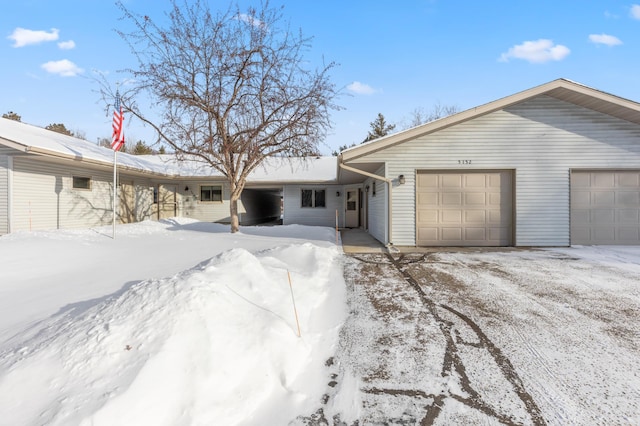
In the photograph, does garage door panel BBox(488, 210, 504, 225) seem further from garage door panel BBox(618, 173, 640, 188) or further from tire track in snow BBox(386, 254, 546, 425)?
tire track in snow BBox(386, 254, 546, 425)

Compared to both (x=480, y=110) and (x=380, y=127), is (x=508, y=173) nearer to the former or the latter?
(x=480, y=110)

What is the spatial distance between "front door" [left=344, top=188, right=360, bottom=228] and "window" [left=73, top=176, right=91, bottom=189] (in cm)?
1221

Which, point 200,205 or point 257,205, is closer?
point 200,205

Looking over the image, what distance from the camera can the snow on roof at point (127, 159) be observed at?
31.3 ft

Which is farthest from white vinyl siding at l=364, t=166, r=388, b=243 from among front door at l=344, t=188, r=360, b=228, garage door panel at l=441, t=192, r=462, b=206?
front door at l=344, t=188, r=360, b=228

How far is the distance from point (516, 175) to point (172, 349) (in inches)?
394

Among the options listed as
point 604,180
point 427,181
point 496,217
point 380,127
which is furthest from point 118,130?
point 380,127

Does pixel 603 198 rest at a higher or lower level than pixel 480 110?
lower

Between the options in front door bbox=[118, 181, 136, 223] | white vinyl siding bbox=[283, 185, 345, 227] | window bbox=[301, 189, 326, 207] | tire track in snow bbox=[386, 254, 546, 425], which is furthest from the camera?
window bbox=[301, 189, 326, 207]

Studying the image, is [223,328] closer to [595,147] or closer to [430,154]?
[430,154]

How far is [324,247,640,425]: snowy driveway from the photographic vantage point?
2.15 metres

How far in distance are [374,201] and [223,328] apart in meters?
9.87

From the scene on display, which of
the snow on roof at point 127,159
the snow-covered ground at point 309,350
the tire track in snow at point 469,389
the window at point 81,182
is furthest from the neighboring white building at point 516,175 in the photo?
the window at point 81,182

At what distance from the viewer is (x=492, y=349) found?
2980mm
